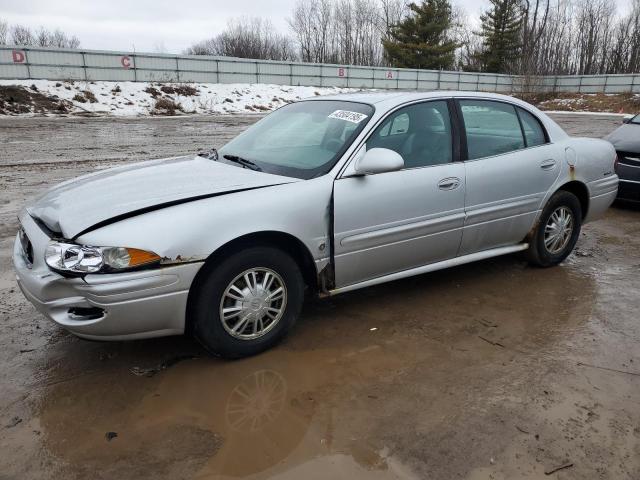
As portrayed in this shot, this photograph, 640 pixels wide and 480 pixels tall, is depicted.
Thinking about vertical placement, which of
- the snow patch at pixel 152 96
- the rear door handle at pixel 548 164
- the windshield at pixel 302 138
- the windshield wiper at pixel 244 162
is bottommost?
the rear door handle at pixel 548 164

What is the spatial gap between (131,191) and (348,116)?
162 cm

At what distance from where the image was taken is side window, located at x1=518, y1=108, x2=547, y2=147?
14.7 feet

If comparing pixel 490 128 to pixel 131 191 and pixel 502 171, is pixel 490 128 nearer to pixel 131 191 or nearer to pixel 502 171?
pixel 502 171

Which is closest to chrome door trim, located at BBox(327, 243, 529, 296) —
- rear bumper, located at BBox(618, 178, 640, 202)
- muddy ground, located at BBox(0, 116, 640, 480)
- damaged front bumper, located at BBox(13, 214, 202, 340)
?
muddy ground, located at BBox(0, 116, 640, 480)

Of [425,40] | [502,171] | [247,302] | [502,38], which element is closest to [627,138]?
[502,171]

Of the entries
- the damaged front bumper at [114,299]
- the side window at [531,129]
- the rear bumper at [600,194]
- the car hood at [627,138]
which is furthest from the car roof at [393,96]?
the car hood at [627,138]

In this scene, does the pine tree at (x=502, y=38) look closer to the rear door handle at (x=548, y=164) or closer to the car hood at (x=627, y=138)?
the car hood at (x=627, y=138)

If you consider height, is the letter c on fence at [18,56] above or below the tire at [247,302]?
above

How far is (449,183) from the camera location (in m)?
3.80

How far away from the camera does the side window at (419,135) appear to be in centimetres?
366

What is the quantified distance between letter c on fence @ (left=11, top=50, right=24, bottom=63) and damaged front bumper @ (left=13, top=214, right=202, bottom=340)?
27.6 metres

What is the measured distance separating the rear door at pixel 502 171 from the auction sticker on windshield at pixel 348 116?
2.94ft

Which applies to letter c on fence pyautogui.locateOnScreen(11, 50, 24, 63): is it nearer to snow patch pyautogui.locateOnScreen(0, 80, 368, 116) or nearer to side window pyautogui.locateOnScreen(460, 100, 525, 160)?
snow patch pyautogui.locateOnScreen(0, 80, 368, 116)

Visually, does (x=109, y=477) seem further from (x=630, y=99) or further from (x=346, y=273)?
(x=630, y=99)
